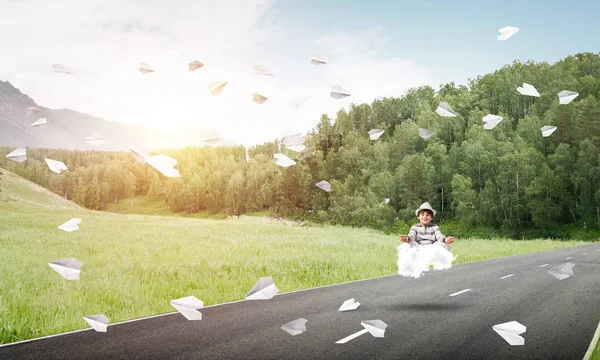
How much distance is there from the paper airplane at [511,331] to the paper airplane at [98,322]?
606cm

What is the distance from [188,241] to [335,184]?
53.8 meters

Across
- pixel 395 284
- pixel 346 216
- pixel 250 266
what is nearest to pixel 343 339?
pixel 395 284

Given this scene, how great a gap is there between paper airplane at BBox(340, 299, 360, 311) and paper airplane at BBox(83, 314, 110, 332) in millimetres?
4104

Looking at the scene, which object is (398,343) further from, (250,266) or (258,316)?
(250,266)

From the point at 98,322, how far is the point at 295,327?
3.21 meters

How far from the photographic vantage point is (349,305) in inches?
386

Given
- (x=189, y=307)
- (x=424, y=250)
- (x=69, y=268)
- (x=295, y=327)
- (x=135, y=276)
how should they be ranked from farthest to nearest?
(x=135, y=276)
(x=424, y=250)
(x=189, y=307)
(x=295, y=327)
(x=69, y=268)

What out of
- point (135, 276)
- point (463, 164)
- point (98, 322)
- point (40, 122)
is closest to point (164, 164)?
point (40, 122)

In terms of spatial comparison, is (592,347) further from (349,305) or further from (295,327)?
(349,305)

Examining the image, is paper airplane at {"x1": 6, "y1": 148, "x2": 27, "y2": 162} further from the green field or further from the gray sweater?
the gray sweater

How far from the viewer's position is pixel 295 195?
96.8 metres

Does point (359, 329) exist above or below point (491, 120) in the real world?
below

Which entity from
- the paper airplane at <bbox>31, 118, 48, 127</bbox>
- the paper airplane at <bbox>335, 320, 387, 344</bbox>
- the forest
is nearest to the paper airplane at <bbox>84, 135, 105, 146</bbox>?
the paper airplane at <bbox>31, 118, 48, 127</bbox>

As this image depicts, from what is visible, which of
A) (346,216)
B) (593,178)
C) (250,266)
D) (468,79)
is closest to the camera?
(250,266)
